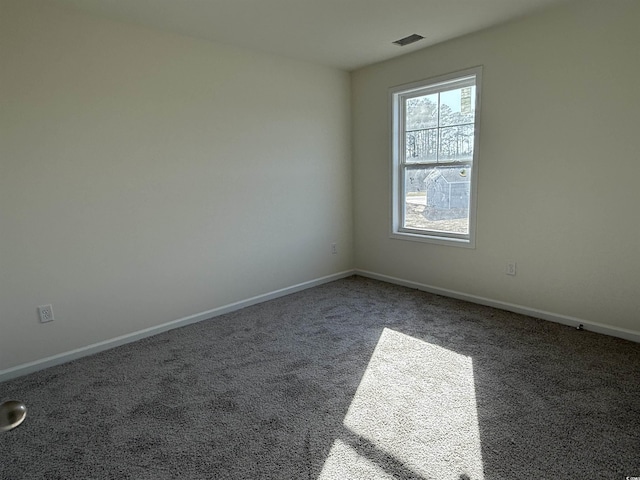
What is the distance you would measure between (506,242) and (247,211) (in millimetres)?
2465

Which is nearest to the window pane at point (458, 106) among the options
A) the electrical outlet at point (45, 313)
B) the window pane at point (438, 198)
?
the window pane at point (438, 198)

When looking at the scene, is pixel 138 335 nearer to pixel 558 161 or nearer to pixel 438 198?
pixel 438 198

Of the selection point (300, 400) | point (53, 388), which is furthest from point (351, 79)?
point (53, 388)

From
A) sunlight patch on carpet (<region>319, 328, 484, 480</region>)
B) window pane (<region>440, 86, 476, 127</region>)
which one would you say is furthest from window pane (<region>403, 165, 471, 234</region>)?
sunlight patch on carpet (<region>319, 328, 484, 480</region>)

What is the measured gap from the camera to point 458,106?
12.1 ft

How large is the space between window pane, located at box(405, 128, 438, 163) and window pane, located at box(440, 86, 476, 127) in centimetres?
17

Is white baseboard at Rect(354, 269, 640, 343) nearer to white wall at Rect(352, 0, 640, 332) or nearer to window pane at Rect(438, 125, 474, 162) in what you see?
white wall at Rect(352, 0, 640, 332)

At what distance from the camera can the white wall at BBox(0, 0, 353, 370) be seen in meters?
2.57

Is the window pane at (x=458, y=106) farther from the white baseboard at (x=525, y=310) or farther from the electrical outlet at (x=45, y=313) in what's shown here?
the electrical outlet at (x=45, y=313)

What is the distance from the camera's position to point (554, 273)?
3205 millimetres

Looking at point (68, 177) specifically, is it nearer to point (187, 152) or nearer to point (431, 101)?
point (187, 152)

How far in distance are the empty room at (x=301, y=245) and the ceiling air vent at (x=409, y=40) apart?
1.5 inches

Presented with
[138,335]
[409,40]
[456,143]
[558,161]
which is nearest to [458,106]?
[456,143]

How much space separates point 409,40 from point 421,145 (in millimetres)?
1045
